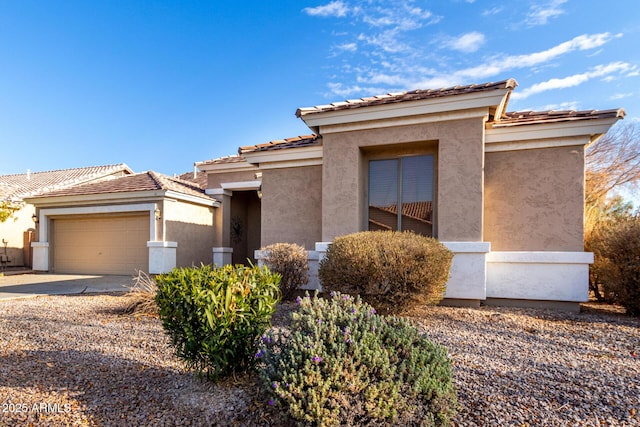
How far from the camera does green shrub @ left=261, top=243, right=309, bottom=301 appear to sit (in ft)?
25.5

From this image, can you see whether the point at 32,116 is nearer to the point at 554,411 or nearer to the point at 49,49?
the point at 49,49

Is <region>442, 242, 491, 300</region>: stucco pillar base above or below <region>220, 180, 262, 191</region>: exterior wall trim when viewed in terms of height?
below

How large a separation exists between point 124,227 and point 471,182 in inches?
531

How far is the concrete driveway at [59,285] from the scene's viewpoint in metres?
9.96

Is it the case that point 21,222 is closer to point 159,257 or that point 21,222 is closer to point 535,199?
point 159,257

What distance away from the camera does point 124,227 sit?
14312 mm

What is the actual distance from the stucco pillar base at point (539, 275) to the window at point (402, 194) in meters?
Result: 1.74

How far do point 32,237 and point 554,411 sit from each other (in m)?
23.7

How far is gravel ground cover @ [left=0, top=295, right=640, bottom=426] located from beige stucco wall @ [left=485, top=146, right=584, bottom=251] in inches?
78.1

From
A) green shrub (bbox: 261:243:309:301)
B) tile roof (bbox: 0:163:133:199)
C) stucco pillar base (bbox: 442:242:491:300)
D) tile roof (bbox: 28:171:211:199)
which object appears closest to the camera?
stucco pillar base (bbox: 442:242:491:300)

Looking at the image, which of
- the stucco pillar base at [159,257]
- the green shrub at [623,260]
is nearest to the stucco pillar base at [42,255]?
the stucco pillar base at [159,257]

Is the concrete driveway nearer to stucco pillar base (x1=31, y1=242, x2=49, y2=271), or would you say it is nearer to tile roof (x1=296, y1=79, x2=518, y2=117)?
stucco pillar base (x1=31, y1=242, x2=49, y2=271)

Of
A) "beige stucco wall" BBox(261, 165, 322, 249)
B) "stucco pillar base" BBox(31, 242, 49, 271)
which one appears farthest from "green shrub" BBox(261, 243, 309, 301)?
"stucco pillar base" BBox(31, 242, 49, 271)

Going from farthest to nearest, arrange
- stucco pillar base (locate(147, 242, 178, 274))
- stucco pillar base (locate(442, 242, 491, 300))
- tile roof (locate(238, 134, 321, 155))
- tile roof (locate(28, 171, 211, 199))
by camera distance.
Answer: tile roof (locate(28, 171, 211, 199)) < stucco pillar base (locate(147, 242, 178, 274)) < tile roof (locate(238, 134, 321, 155)) < stucco pillar base (locate(442, 242, 491, 300))
